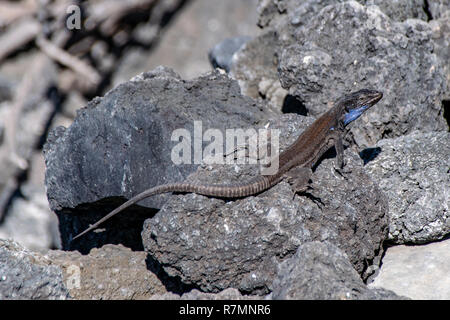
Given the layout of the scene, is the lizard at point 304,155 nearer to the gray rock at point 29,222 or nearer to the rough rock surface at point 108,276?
the rough rock surface at point 108,276

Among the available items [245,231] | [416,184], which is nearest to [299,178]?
[245,231]

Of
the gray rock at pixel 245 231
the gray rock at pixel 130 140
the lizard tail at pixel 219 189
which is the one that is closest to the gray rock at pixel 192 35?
the gray rock at pixel 130 140

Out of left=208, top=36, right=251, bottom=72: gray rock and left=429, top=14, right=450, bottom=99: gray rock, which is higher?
left=208, top=36, right=251, bottom=72: gray rock

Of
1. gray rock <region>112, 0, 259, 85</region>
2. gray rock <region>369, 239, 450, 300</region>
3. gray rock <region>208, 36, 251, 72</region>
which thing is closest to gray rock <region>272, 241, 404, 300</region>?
gray rock <region>369, 239, 450, 300</region>

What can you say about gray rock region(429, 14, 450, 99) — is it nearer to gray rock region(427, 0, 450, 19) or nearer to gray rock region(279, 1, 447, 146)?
gray rock region(427, 0, 450, 19)

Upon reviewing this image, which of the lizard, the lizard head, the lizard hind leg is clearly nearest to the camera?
the lizard

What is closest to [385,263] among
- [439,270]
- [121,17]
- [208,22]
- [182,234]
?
[439,270]

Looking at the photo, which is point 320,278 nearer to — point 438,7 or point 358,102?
point 358,102
